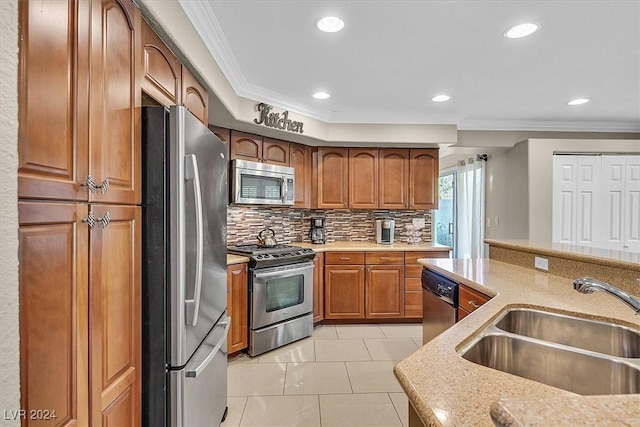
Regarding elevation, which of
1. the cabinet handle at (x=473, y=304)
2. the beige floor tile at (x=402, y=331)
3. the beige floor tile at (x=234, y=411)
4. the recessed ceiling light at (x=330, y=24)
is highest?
the recessed ceiling light at (x=330, y=24)

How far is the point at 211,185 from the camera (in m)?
1.73

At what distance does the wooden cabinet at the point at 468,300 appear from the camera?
5.96 ft

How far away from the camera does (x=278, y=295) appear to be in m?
3.08

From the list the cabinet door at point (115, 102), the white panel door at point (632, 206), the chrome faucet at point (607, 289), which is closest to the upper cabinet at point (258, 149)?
the cabinet door at point (115, 102)

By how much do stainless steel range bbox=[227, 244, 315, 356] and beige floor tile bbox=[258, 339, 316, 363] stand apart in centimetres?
5

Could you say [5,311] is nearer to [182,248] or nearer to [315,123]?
[182,248]

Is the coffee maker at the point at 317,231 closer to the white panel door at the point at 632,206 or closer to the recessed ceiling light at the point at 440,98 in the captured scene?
the recessed ceiling light at the point at 440,98

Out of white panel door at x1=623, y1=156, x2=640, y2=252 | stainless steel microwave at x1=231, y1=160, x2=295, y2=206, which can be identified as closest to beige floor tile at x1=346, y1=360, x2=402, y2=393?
stainless steel microwave at x1=231, y1=160, x2=295, y2=206

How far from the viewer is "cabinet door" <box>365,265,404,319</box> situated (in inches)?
148

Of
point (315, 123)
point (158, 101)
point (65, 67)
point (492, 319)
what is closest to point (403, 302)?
point (315, 123)

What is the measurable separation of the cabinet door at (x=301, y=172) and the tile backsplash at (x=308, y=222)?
0.31 metres

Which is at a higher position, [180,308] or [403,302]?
[180,308]

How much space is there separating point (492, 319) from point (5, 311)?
1.41 meters

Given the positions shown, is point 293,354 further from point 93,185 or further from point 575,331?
point 93,185
